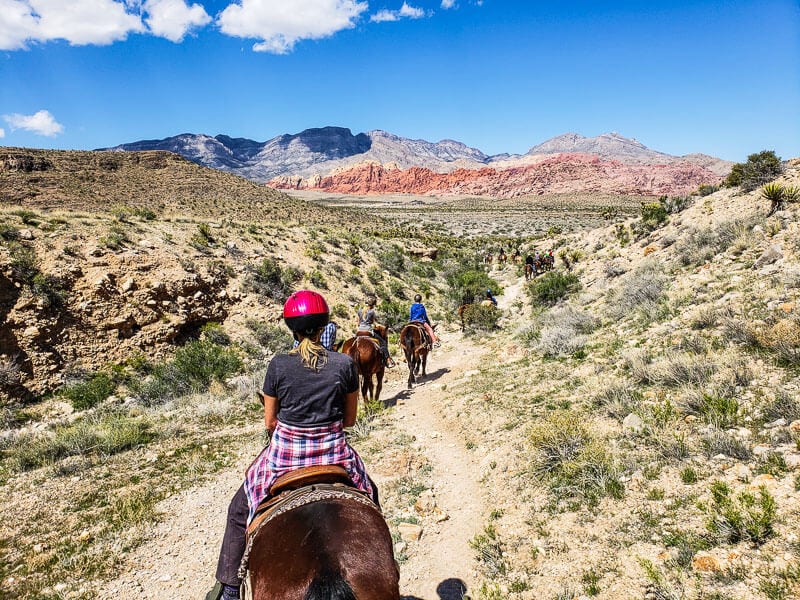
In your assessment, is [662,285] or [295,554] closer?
[295,554]

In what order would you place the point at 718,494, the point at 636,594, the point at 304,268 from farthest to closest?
the point at 304,268 < the point at 718,494 < the point at 636,594

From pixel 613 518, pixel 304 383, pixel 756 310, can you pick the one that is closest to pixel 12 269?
pixel 304 383

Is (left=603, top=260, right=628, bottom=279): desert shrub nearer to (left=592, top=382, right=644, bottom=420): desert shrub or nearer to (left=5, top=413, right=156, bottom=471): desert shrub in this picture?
(left=592, top=382, right=644, bottom=420): desert shrub

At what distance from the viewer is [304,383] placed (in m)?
3.09

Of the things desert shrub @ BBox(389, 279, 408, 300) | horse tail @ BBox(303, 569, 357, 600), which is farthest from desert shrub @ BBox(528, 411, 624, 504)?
desert shrub @ BBox(389, 279, 408, 300)

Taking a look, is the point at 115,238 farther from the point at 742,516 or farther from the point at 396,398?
the point at 742,516

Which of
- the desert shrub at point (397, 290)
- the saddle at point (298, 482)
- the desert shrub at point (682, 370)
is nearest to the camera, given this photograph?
the saddle at point (298, 482)

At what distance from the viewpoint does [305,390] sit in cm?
309

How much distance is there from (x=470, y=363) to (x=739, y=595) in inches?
393

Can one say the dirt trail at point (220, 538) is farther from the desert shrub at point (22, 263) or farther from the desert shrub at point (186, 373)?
the desert shrub at point (22, 263)

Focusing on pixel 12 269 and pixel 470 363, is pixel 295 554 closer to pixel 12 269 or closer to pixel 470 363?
pixel 470 363

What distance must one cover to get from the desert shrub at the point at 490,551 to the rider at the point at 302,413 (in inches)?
75.9

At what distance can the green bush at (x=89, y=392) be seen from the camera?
10.4 metres

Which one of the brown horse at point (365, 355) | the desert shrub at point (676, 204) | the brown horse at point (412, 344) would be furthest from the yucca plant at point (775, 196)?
the brown horse at point (365, 355)
